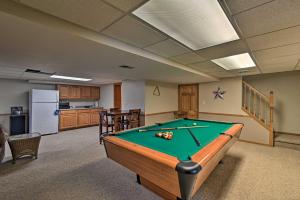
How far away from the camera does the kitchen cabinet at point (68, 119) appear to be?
19.1ft

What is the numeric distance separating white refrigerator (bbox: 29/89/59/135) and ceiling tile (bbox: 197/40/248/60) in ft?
18.0

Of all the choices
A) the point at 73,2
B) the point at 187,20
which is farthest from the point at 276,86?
the point at 73,2

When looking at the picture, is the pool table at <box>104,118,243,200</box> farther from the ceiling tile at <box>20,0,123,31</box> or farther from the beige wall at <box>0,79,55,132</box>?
the beige wall at <box>0,79,55,132</box>

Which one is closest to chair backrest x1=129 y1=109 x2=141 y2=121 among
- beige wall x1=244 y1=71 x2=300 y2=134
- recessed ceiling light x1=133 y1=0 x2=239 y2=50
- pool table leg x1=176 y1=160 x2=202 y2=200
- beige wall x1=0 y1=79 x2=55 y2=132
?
recessed ceiling light x1=133 y1=0 x2=239 y2=50

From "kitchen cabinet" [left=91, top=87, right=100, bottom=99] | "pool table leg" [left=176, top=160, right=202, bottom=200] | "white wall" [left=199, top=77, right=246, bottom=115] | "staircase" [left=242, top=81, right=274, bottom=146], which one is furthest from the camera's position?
"kitchen cabinet" [left=91, top=87, right=100, bottom=99]

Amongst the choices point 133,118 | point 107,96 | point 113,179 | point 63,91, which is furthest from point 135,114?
point 63,91

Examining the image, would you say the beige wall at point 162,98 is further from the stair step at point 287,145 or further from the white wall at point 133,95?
the stair step at point 287,145

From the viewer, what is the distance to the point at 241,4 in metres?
1.22

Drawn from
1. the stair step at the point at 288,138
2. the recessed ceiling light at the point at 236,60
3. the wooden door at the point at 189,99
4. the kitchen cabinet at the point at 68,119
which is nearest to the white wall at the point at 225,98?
the wooden door at the point at 189,99

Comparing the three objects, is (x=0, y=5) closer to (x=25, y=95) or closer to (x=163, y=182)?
(x=163, y=182)

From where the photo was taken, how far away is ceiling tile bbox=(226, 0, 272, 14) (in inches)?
46.8

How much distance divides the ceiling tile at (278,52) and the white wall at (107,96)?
19.2 ft

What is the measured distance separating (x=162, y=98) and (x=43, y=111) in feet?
14.6

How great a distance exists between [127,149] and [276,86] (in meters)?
5.44
